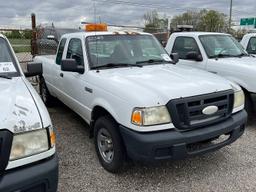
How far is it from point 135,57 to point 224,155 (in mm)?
1908

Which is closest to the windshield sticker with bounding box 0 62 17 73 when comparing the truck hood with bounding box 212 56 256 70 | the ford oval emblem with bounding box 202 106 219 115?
the ford oval emblem with bounding box 202 106 219 115

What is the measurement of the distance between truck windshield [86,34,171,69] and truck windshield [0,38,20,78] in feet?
3.59

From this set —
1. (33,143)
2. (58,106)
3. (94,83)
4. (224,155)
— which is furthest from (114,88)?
(58,106)

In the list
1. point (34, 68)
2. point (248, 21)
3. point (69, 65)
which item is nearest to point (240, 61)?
point (69, 65)

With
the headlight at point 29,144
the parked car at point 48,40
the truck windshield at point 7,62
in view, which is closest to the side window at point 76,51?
the truck windshield at point 7,62

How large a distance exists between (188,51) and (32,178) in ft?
16.6

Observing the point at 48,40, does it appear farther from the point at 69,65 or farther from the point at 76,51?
the point at 69,65

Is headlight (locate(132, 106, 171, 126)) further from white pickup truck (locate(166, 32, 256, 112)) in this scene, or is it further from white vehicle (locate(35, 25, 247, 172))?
white pickup truck (locate(166, 32, 256, 112))

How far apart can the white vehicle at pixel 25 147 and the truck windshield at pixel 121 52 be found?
1.84m

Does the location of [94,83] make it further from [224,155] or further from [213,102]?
[224,155]

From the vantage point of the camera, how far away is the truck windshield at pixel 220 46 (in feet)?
20.4

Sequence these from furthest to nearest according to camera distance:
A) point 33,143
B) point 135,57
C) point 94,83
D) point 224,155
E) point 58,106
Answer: point 58,106
point 135,57
point 224,155
point 94,83
point 33,143

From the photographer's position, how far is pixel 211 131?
3.33 metres

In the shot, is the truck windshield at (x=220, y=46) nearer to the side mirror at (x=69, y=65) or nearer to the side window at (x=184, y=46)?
the side window at (x=184, y=46)
